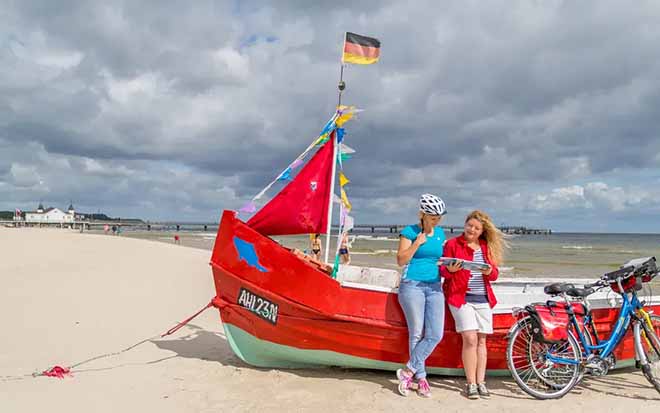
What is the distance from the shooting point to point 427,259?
4.55m

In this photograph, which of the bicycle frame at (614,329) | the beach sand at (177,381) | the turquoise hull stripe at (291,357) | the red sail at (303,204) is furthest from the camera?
the red sail at (303,204)

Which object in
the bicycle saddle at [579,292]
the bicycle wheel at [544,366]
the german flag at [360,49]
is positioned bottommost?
the bicycle wheel at [544,366]

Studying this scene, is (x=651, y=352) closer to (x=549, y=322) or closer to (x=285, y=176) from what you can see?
(x=549, y=322)

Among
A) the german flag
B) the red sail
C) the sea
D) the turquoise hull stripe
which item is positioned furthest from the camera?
the sea

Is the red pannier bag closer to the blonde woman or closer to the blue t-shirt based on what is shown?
the blonde woman

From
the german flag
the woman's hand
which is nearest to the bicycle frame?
the woman's hand

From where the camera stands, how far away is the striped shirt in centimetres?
454

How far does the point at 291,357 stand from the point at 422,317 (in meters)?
1.51

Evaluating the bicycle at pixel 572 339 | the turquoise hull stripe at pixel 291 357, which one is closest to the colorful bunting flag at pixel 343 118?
the turquoise hull stripe at pixel 291 357

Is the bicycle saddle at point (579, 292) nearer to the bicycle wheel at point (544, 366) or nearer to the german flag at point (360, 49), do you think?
the bicycle wheel at point (544, 366)

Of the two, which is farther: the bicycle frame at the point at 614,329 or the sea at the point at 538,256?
the sea at the point at 538,256

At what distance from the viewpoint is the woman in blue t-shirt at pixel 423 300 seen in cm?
452

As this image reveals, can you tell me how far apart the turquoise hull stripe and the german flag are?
3615mm

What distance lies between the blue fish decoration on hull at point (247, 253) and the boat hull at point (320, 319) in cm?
1
